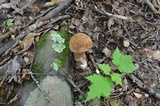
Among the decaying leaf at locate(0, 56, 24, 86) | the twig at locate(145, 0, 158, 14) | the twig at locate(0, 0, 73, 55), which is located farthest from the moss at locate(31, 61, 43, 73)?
the twig at locate(145, 0, 158, 14)

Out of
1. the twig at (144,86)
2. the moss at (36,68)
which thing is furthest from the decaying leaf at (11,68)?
the twig at (144,86)

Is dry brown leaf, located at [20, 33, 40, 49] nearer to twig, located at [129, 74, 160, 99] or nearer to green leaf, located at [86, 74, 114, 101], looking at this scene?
green leaf, located at [86, 74, 114, 101]

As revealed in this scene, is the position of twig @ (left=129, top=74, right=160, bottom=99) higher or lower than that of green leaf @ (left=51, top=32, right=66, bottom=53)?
lower

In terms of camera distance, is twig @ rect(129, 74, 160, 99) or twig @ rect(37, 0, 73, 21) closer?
twig @ rect(129, 74, 160, 99)

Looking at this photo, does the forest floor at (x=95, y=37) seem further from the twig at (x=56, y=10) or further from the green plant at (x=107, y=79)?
the green plant at (x=107, y=79)

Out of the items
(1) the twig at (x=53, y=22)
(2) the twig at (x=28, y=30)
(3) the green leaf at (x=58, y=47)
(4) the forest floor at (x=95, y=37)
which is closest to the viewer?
(4) the forest floor at (x=95, y=37)

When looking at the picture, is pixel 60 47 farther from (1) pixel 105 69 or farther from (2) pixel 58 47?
(1) pixel 105 69

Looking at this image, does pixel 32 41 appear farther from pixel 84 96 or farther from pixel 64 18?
pixel 84 96

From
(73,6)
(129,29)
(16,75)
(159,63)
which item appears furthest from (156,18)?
(16,75)
